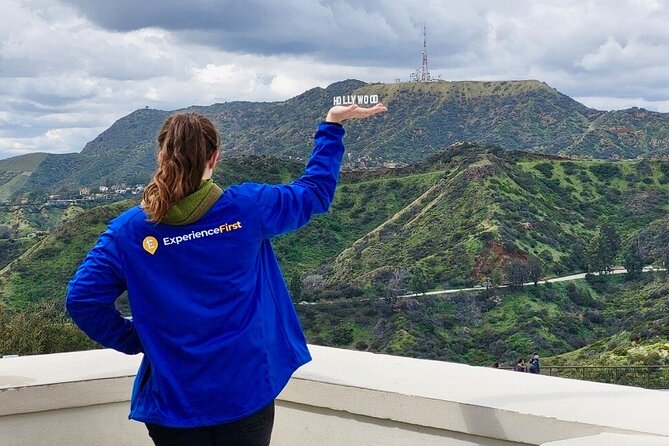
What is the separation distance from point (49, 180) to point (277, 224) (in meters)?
102

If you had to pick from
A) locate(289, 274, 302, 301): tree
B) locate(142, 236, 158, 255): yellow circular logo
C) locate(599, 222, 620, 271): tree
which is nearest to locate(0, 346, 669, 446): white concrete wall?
locate(142, 236, 158, 255): yellow circular logo

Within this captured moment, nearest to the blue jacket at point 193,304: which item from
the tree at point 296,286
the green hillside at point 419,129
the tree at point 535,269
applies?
the tree at point 296,286

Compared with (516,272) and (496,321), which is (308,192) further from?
(516,272)

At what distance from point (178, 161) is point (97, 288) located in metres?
0.30

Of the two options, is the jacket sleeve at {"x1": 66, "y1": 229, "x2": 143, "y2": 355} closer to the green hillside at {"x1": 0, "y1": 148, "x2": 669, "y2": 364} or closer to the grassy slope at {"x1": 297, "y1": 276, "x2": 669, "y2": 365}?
the green hillside at {"x1": 0, "y1": 148, "x2": 669, "y2": 364}

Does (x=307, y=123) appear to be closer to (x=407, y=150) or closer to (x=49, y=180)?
(x=407, y=150)

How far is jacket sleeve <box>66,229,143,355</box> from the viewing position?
5.19 feet

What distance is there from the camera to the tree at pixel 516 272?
110 feet

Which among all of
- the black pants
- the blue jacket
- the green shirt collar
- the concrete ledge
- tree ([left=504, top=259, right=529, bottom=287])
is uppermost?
the green shirt collar

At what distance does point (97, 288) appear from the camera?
62.6 inches

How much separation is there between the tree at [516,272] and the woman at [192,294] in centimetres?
3286

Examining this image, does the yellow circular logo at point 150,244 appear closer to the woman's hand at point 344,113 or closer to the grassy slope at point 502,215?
the woman's hand at point 344,113

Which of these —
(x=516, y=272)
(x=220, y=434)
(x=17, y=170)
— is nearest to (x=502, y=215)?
(x=516, y=272)

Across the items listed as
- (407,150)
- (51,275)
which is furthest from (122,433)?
(407,150)
